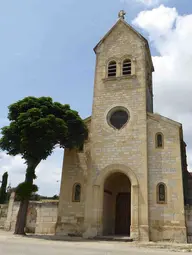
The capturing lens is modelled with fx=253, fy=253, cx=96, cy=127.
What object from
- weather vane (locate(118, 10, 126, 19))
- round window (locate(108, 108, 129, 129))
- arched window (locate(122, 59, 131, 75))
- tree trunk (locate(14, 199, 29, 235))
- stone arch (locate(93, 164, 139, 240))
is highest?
weather vane (locate(118, 10, 126, 19))

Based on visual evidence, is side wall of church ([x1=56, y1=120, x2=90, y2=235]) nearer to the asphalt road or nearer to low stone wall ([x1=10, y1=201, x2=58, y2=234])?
low stone wall ([x1=10, y1=201, x2=58, y2=234])

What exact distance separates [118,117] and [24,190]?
351 inches

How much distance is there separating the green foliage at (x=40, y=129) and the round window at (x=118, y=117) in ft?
7.54

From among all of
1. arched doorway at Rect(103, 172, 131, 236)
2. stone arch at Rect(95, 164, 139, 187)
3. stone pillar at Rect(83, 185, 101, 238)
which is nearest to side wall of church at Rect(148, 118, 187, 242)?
stone arch at Rect(95, 164, 139, 187)

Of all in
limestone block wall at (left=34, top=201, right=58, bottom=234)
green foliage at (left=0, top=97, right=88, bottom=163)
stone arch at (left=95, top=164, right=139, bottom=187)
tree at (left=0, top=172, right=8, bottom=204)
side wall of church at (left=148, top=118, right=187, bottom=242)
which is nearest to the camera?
side wall of church at (left=148, top=118, right=187, bottom=242)

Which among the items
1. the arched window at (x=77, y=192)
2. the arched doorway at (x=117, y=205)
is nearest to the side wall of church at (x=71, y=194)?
the arched window at (x=77, y=192)

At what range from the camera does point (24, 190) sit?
17.6m

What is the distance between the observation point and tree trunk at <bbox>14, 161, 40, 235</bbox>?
17.4 metres

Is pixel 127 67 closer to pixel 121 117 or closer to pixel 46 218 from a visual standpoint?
pixel 121 117

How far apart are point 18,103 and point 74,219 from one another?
9.44m

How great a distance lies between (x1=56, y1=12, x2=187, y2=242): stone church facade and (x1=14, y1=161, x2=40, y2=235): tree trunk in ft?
7.62

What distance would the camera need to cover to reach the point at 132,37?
2238 centimetres

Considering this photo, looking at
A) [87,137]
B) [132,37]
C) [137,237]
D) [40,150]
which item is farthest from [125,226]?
[132,37]

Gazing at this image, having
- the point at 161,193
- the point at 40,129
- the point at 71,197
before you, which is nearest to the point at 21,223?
the point at 71,197
